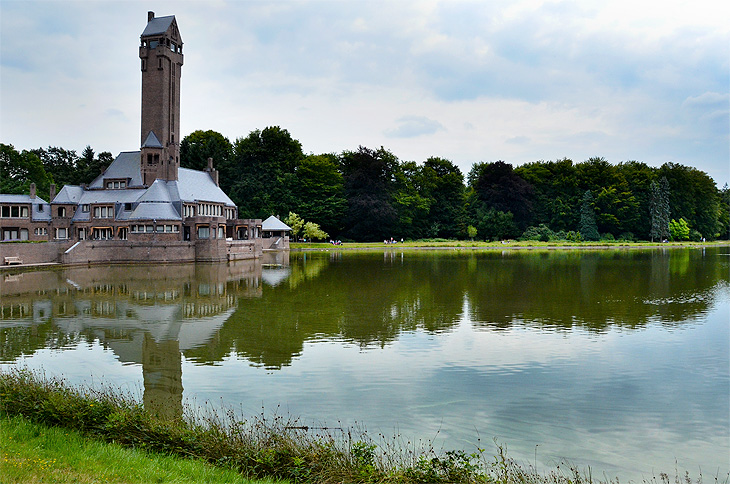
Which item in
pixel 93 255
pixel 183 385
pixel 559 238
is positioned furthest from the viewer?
pixel 559 238

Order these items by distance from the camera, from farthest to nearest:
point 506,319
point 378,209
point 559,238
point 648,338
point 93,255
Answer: point 559,238
point 378,209
point 93,255
point 506,319
point 648,338

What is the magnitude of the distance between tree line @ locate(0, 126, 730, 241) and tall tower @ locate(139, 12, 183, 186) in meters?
27.1

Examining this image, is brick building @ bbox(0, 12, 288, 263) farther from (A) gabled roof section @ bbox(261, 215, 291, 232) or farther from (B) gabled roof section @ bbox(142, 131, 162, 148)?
(A) gabled roof section @ bbox(261, 215, 291, 232)

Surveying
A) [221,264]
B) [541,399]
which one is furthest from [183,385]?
[221,264]

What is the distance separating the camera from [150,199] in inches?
2323

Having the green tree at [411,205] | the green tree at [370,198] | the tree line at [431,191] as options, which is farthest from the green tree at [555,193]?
the green tree at [370,198]

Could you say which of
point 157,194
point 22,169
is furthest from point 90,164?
point 157,194

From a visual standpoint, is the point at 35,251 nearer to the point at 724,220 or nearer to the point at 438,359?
the point at 438,359

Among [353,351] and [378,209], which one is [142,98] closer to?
[378,209]

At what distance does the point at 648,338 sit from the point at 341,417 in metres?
11.6

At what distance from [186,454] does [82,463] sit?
4.71 ft

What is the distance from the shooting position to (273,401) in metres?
12.1

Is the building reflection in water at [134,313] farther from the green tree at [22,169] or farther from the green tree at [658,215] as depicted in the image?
the green tree at [658,215]

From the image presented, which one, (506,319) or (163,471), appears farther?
(506,319)
